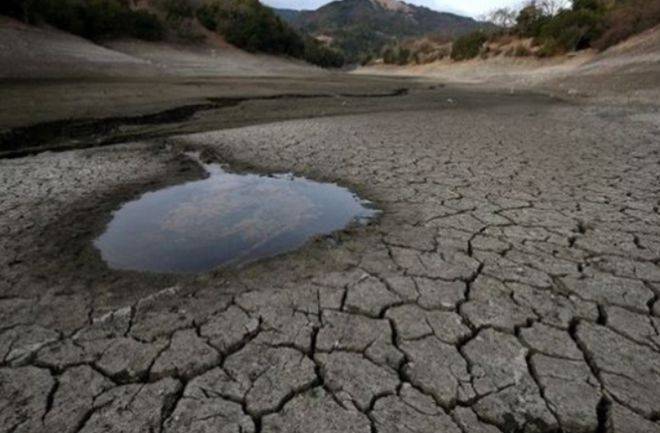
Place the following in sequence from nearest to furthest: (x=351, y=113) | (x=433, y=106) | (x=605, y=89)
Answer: (x=351, y=113) < (x=433, y=106) < (x=605, y=89)

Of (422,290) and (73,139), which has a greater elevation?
(422,290)

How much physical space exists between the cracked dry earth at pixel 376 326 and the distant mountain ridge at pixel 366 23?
100914mm

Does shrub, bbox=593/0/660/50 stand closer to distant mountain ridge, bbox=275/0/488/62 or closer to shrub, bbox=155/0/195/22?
shrub, bbox=155/0/195/22

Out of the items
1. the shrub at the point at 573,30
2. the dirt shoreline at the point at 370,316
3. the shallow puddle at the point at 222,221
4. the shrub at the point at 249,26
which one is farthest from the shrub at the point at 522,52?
the shallow puddle at the point at 222,221

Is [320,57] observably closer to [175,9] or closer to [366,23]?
[175,9]

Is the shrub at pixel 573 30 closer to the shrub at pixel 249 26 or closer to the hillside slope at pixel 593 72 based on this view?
the hillside slope at pixel 593 72

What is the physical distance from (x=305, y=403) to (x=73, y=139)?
21.3 feet

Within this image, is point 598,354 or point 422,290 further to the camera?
point 422,290

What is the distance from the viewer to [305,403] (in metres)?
1.86

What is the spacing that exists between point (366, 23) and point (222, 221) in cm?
15156

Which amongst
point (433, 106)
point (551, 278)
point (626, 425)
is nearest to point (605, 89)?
point (433, 106)

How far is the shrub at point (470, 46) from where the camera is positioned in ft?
118

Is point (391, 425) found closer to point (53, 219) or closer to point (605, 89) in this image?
point (53, 219)

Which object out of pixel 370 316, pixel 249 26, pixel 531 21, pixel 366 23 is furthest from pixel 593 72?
pixel 366 23
